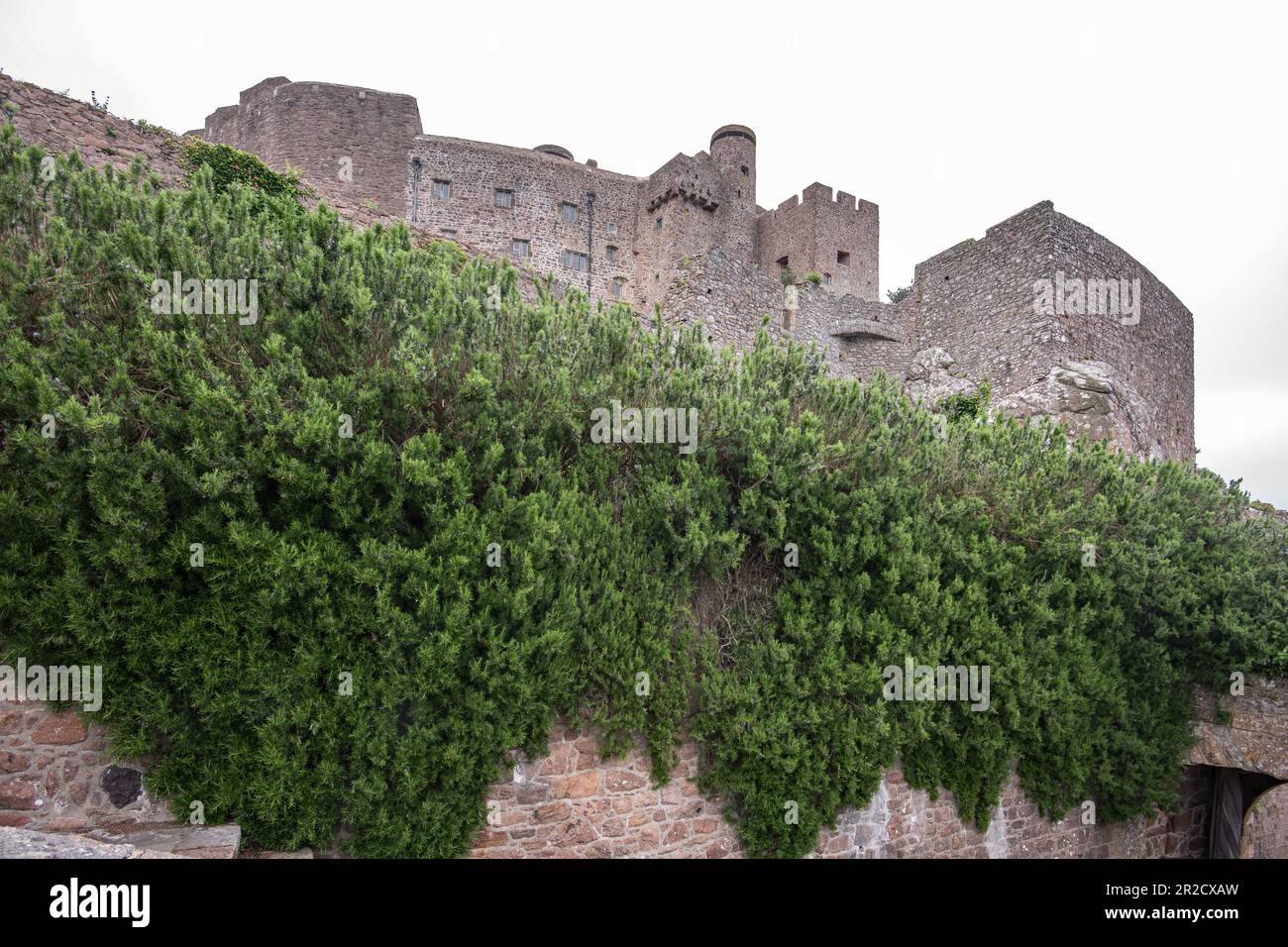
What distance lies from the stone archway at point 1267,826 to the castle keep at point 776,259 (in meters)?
6.86

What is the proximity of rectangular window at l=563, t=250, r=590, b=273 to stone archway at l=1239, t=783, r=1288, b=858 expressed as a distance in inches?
1119

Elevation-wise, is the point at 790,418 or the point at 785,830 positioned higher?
the point at 790,418

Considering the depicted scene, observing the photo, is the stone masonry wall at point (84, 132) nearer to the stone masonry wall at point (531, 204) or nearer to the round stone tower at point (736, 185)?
the stone masonry wall at point (531, 204)

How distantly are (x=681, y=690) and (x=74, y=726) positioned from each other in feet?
14.9

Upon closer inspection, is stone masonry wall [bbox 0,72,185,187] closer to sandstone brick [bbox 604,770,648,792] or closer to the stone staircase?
the stone staircase

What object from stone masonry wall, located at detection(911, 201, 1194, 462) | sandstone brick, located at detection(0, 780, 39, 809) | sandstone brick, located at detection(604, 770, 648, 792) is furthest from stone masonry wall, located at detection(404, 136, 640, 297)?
sandstone brick, located at detection(0, 780, 39, 809)

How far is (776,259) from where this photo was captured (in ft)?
115

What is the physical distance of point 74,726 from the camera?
484 cm

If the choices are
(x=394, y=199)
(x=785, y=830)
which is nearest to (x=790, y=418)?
(x=785, y=830)

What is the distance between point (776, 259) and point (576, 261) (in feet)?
31.5

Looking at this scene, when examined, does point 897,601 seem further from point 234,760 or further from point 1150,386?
point 1150,386

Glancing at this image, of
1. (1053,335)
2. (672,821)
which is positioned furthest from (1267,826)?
(672,821)

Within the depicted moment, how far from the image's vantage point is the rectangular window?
32531 mm

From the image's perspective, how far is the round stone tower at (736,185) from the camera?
34.1m
